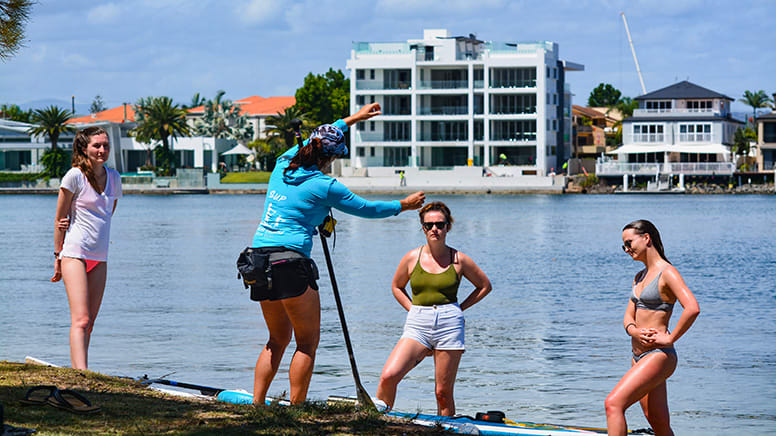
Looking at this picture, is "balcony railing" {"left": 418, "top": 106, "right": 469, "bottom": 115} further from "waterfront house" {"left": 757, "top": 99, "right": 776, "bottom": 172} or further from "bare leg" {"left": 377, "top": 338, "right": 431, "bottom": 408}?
"bare leg" {"left": 377, "top": 338, "right": 431, "bottom": 408}

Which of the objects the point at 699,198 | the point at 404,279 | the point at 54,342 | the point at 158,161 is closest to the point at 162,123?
the point at 158,161

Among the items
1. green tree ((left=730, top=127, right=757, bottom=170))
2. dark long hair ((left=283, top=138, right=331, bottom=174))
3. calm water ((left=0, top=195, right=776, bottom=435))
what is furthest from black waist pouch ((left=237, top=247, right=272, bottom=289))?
green tree ((left=730, top=127, right=757, bottom=170))

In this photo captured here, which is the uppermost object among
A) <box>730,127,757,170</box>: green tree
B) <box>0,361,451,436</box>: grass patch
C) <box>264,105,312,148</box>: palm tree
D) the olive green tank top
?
<box>264,105,312,148</box>: palm tree

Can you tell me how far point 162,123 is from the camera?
11388 centimetres

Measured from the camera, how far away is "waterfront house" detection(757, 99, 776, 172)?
9812 cm

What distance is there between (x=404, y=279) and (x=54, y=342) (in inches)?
380

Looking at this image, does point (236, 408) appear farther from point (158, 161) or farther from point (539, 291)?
point (158, 161)

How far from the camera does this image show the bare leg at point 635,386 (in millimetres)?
6719

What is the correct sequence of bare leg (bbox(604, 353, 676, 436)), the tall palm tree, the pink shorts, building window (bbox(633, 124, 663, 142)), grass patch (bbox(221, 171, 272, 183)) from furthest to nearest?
grass patch (bbox(221, 171, 272, 183)) < the tall palm tree < building window (bbox(633, 124, 663, 142)) < the pink shorts < bare leg (bbox(604, 353, 676, 436))

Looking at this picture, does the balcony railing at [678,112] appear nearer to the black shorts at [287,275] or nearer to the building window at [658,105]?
the building window at [658,105]

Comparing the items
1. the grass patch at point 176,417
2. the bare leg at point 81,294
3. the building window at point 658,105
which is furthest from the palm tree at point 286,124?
the grass patch at point 176,417

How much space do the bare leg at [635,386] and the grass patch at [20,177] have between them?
365 feet

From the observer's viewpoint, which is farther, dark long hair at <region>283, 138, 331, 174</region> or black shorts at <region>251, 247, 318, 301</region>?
dark long hair at <region>283, 138, 331, 174</region>

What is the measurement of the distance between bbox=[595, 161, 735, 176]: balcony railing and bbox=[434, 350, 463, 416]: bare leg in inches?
3674
